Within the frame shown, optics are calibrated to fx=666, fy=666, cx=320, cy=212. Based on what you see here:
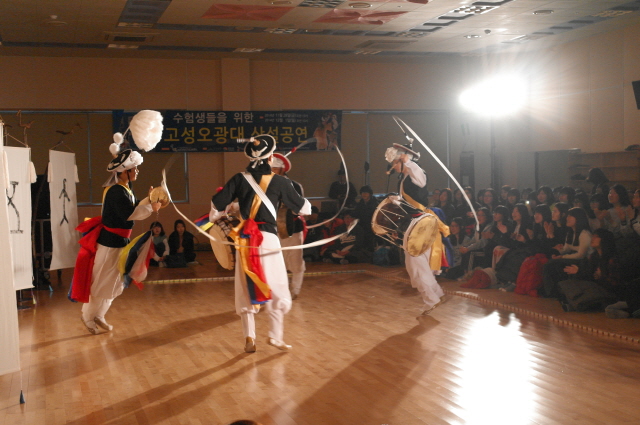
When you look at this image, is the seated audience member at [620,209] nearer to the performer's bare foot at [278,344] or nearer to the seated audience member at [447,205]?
the seated audience member at [447,205]

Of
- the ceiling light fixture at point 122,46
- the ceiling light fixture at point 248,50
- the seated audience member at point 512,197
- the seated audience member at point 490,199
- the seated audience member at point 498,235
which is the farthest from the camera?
the ceiling light fixture at point 248,50

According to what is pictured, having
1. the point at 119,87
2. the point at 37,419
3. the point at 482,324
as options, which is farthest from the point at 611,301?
the point at 119,87

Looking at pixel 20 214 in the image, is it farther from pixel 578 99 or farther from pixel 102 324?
→ pixel 578 99

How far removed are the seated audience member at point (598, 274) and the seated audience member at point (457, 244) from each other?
1737mm

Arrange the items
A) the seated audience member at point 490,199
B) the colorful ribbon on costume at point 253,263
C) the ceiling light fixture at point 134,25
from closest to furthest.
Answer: the colorful ribbon on costume at point 253,263 < the seated audience member at point 490,199 < the ceiling light fixture at point 134,25

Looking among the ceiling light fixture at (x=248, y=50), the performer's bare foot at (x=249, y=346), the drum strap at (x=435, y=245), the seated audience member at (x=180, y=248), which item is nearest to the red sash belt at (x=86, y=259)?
the performer's bare foot at (x=249, y=346)

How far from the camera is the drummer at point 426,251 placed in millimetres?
5426

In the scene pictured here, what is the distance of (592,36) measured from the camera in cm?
952

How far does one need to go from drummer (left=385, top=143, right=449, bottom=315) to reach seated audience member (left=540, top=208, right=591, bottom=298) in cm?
101

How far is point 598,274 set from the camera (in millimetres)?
5406

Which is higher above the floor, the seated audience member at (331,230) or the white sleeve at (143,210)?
the white sleeve at (143,210)

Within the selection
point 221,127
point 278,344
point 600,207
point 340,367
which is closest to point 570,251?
point 600,207

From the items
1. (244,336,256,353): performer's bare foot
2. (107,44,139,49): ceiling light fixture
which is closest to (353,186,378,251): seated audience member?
(107,44,139,49): ceiling light fixture

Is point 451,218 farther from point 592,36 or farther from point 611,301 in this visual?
point 592,36
